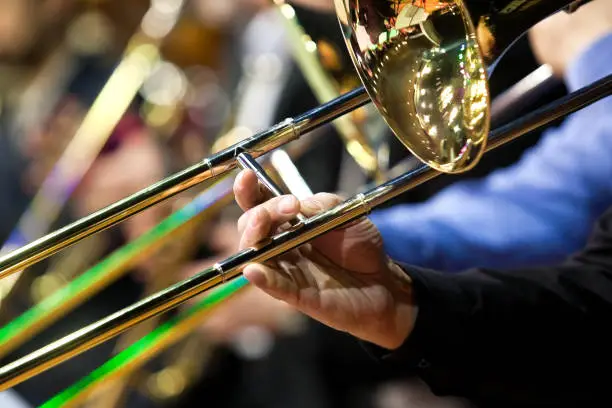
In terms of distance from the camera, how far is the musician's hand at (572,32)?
1.31 metres

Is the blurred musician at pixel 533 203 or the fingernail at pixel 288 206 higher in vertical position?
the fingernail at pixel 288 206

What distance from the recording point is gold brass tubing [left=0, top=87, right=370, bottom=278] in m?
0.83

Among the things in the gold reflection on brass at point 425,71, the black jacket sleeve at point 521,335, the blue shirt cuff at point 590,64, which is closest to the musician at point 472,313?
the black jacket sleeve at point 521,335

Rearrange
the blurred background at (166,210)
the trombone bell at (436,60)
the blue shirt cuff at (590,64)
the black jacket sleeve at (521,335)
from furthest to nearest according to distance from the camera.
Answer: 1. the blurred background at (166,210)
2. the blue shirt cuff at (590,64)
3. the black jacket sleeve at (521,335)
4. the trombone bell at (436,60)

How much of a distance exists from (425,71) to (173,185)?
0.26 meters

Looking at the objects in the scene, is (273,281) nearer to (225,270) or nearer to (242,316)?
(225,270)

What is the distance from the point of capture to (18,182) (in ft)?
6.91

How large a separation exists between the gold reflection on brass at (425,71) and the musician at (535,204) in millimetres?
524

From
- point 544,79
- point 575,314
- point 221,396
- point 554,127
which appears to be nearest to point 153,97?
point 221,396

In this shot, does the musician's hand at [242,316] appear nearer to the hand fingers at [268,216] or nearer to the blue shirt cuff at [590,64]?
the blue shirt cuff at [590,64]

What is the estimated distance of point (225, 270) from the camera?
81cm

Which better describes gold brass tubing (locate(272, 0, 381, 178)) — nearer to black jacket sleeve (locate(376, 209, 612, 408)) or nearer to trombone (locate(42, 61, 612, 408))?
trombone (locate(42, 61, 612, 408))

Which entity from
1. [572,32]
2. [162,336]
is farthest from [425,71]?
[572,32]

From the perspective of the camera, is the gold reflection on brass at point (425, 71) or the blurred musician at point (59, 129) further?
the blurred musician at point (59, 129)
